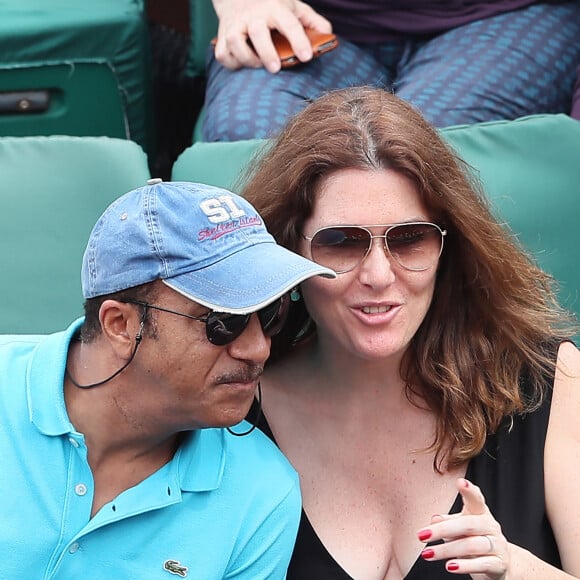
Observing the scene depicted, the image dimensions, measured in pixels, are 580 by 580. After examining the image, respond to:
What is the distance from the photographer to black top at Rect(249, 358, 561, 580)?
157 cm

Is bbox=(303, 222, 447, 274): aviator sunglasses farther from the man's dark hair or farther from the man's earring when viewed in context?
the man's dark hair

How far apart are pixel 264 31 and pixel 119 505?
132 cm

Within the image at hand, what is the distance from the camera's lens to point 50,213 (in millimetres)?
2025

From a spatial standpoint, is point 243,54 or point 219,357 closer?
point 219,357

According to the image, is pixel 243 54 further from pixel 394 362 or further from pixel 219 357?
pixel 219 357

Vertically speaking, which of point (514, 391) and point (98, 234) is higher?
point (98, 234)

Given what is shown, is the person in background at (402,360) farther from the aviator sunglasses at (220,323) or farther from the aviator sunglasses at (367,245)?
the aviator sunglasses at (220,323)

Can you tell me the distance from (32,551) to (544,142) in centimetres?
124

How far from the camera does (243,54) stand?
7.80 feet

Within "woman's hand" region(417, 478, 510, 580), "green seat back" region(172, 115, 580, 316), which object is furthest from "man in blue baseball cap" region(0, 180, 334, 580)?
"green seat back" region(172, 115, 580, 316)

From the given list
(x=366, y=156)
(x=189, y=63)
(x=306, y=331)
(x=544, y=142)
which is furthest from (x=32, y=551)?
(x=189, y=63)

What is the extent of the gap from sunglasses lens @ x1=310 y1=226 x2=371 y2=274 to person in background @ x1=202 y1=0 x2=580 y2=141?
0.75m

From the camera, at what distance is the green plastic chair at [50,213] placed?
6.50 feet

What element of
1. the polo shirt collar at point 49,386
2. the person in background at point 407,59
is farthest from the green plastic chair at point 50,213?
the polo shirt collar at point 49,386
